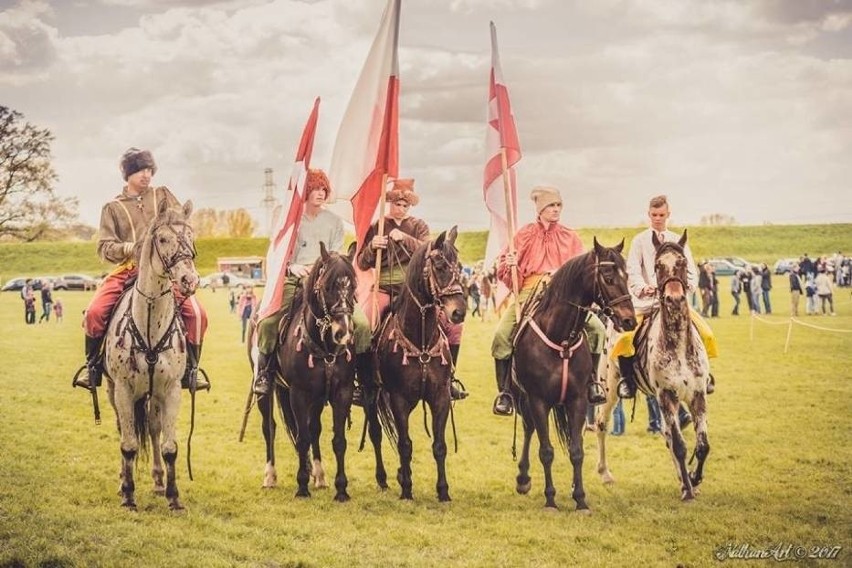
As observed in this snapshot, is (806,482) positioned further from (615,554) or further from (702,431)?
(615,554)

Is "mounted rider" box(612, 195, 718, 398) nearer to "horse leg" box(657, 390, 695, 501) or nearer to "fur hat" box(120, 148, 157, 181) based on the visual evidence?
"horse leg" box(657, 390, 695, 501)

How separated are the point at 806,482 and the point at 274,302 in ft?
22.3

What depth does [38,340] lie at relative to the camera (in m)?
29.1

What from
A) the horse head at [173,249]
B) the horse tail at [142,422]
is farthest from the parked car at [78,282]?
the horse head at [173,249]

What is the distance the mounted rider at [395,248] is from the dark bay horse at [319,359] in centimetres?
90


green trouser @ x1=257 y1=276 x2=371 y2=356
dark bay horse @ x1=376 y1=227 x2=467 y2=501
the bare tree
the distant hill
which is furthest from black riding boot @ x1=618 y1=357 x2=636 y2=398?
the distant hill

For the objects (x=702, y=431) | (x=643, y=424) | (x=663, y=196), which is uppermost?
(x=663, y=196)

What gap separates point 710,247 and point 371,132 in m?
74.0

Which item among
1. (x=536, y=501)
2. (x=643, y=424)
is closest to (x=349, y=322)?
(x=536, y=501)

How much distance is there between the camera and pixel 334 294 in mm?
8773

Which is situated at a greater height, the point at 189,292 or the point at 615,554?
the point at 189,292

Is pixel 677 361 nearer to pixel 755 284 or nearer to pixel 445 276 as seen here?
pixel 445 276

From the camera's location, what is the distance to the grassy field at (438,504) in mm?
7812

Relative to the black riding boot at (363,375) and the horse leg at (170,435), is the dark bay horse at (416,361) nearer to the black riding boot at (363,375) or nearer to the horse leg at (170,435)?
the black riding boot at (363,375)
